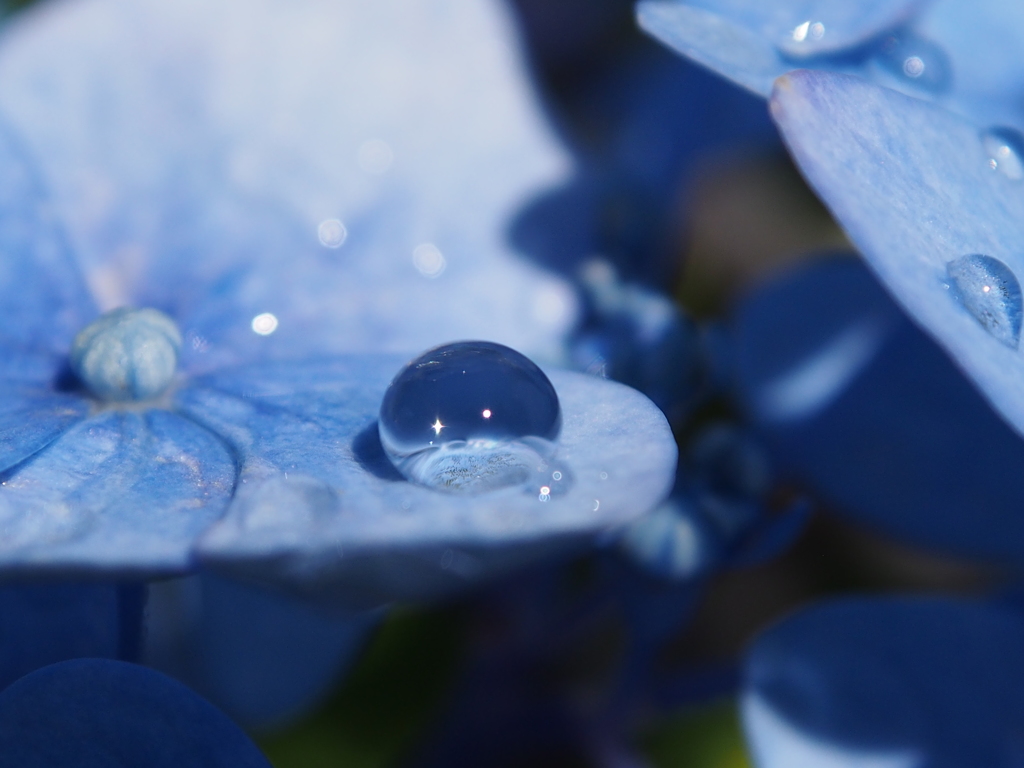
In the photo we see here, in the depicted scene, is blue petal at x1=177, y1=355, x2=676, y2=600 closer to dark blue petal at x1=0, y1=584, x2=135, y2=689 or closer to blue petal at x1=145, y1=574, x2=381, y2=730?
dark blue petal at x1=0, y1=584, x2=135, y2=689

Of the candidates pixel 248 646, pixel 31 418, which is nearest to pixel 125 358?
pixel 31 418

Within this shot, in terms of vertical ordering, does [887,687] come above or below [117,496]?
below

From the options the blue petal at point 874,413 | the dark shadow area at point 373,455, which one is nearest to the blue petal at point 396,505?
the dark shadow area at point 373,455

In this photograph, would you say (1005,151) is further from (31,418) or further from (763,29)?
(31,418)

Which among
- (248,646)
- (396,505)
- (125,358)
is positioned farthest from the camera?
(248,646)

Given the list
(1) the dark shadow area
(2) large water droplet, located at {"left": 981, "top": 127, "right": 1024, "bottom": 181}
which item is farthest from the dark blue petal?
(2) large water droplet, located at {"left": 981, "top": 127, "right": 1024, "bottom": 181}

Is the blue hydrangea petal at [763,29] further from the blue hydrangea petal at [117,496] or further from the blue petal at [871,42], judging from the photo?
the blue hydrangea petal at [117,496]
